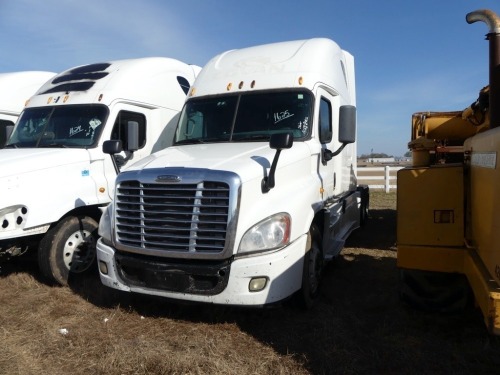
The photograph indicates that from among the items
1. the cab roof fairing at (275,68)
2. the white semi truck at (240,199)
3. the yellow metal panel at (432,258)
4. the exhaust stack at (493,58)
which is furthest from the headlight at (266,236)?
the cab roof fairing at (275,68)

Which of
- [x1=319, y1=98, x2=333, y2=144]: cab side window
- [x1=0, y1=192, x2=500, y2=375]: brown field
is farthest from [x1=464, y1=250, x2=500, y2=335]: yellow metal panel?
[x1=319, y1=98, x2=333, y2=144]: cab side window

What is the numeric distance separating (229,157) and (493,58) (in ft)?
8.35

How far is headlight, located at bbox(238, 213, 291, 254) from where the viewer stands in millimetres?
3947

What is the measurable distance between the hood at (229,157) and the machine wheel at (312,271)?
915mm

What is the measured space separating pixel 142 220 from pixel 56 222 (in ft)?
6.70

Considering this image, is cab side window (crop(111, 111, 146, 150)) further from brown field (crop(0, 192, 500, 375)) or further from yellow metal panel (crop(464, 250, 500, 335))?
yellow metal panel (crop(464, 250, 500, 335))

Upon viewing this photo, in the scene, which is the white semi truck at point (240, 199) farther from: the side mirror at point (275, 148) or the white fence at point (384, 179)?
the white fence at point (384, 179)

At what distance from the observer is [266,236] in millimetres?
3967

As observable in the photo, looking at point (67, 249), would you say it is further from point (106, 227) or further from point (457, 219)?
point (457, 219)

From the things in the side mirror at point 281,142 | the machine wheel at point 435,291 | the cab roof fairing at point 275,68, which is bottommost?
the machine wheel at point 435,291

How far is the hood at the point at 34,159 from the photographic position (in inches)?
209

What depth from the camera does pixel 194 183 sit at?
4016 mm

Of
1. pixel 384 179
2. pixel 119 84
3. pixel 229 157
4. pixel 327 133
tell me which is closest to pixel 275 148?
pixel 229 157

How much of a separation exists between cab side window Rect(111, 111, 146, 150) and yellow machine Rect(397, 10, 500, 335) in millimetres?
4239
